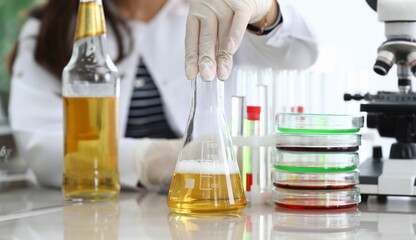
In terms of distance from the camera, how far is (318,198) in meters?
1.28

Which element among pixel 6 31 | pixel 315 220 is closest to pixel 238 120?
pixel 315 220

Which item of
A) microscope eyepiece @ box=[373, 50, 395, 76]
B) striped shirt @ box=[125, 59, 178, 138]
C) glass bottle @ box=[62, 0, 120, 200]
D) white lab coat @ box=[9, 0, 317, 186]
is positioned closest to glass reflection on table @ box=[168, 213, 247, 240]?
glass bottle @ box=[62, 0, 120, 200]

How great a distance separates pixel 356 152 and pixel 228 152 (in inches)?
10.6

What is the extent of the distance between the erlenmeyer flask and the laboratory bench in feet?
0.09

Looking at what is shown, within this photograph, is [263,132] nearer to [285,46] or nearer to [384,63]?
[384,63]

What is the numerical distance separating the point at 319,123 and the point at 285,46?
0.49m

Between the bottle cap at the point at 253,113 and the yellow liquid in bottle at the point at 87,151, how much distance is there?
0.35m

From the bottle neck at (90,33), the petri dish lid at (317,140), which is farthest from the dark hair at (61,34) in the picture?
the petri dish lid at (317,140)

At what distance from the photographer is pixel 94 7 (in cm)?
146

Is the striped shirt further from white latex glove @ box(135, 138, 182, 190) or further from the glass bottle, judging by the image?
the glass bottle

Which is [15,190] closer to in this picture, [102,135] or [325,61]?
[102,135]

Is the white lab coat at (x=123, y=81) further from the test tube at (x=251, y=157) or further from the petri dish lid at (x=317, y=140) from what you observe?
the petri dish lid at (x=317, y=140)

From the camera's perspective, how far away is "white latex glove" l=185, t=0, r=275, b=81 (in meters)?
1.18

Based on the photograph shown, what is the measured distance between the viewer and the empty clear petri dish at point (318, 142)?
4.19 ft
